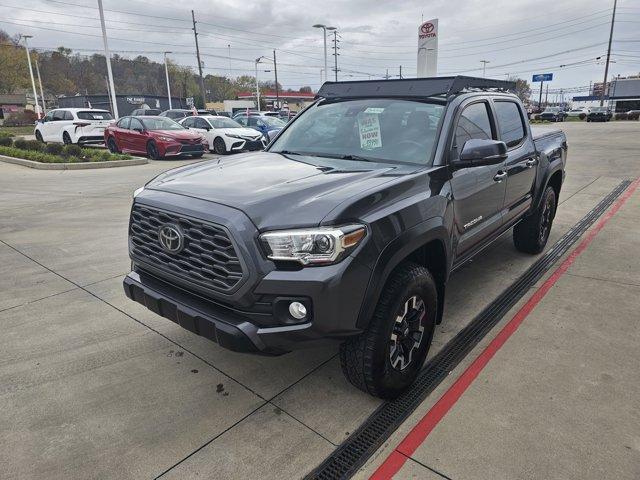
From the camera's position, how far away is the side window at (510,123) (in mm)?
4358

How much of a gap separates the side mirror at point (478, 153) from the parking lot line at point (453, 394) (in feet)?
4.51

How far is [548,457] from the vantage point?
2404mm

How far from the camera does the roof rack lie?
354 cm

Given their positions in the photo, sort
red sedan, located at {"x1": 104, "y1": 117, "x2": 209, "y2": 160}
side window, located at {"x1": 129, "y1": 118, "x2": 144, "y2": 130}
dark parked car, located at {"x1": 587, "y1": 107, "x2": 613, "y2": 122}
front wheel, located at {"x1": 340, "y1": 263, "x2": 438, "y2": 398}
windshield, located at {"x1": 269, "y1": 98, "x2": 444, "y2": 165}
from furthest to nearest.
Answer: dark parked car, located at {"x1": 587, "y1": 107, "x2": 613, "y2": 122}
side window, located at {"x1": 129, "y1": 118, "x2": 144, "y2": 130}
red sedan, located at {"x1": 104, "y1": 117, "x2": 209, "y2": 160}
windshield, located at {"x1": 269, "y1": 98, "x2": 444, "y2": 165}
front wheel, located at {"x1": 340, "y1": 263, "x2": 438, "y2": 398}

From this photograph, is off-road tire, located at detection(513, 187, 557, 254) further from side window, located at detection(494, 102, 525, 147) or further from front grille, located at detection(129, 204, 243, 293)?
front grille, located at detection(129, 204, 243, 293)

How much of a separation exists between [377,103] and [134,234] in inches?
81.8

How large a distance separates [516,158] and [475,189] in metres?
1.16

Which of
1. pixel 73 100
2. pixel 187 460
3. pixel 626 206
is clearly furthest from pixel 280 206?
pixel 73 100

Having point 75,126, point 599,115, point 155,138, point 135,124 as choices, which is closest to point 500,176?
point 155,138

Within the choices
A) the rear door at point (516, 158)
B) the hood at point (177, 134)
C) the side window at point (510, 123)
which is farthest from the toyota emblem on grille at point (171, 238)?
the hood at point (177, 134)

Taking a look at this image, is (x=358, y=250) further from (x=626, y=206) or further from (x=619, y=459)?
(x=626, y=206)

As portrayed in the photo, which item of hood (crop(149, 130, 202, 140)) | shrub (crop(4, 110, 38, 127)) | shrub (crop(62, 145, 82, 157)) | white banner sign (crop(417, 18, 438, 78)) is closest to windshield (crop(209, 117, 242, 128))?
hood (crop(149, 130, 202, 140))

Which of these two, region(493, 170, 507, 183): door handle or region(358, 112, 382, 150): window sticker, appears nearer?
region(358, 112, 382, 150): window sticker

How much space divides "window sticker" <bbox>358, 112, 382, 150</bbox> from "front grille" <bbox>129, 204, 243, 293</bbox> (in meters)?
1.53
